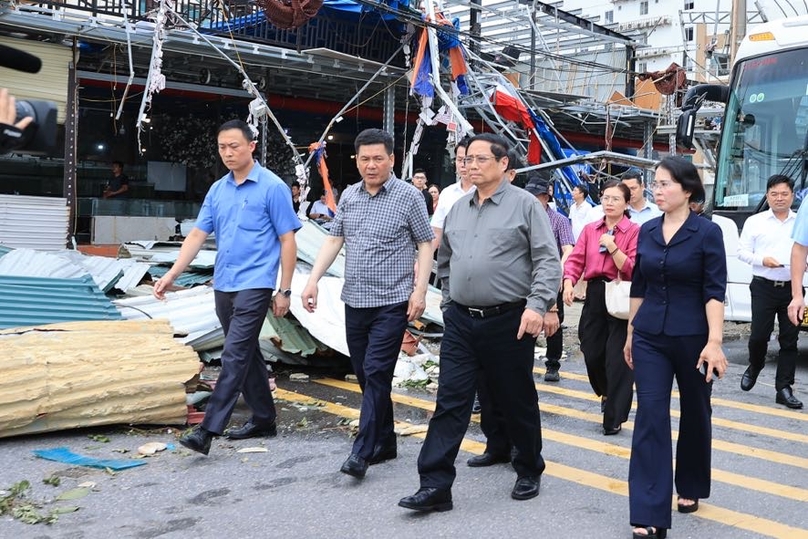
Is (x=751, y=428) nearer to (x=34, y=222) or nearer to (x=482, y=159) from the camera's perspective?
(x=482, y=159)

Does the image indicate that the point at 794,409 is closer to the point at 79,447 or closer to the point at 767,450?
the point at 767,450

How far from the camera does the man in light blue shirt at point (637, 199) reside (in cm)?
657

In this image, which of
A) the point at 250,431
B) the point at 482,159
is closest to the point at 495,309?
the point at 482,159

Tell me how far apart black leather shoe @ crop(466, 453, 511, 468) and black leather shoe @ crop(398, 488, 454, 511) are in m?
0.85

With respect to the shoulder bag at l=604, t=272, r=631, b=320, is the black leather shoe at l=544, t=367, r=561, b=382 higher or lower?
lower

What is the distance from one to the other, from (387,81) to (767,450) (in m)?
10.8

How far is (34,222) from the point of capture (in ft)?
41.7

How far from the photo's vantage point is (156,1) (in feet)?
40.4

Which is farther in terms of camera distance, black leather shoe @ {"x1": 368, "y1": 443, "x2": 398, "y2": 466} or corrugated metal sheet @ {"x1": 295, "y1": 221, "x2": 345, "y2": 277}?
corrugated metal sheet @ {"x1": 295, "y1": 221, "x2": 345, "y2": 277}

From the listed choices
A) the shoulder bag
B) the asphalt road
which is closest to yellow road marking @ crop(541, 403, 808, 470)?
the asphalt road

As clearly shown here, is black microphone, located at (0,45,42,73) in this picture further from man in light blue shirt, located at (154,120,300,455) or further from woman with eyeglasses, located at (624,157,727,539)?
man in light blue shirt, located at (154,120,300,455)

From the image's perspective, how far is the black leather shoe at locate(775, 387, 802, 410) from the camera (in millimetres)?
7350

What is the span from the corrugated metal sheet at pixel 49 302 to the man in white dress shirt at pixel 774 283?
5.57 meters

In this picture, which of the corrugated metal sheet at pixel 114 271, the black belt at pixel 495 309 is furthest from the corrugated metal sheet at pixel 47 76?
the black belt at pixel 495 309
